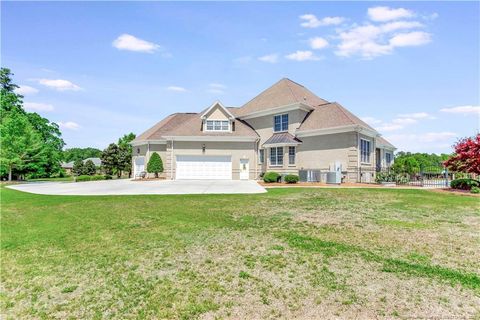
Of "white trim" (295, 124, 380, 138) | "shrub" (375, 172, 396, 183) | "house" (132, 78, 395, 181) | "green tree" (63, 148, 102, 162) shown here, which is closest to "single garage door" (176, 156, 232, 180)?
"house" (132, 78, 395, 181)

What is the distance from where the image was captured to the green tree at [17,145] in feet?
109

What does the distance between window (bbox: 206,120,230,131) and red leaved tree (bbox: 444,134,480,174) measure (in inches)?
781

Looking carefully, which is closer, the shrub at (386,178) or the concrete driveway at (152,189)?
the concrete driveway at (152,189)

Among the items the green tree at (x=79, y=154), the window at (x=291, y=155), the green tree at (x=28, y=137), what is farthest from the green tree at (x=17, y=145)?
the green tree at (x=79, y=154)

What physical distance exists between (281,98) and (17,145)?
32.6m

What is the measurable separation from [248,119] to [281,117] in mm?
4473

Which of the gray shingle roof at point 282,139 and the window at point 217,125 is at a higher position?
the window at point 217,125

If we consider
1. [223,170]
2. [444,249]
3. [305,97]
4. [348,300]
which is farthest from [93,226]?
[305,97]

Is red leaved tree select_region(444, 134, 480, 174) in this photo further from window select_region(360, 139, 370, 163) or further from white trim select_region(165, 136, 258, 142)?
white trim select_region(165, 136, 258, 142)

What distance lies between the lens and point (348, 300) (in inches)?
164

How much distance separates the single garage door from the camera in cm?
2894

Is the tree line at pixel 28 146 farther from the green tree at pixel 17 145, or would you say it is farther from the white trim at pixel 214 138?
the white trim at pixel 214 138

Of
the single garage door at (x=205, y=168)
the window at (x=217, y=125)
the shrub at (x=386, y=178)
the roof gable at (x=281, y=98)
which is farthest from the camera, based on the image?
the window at (x=217, y=125)

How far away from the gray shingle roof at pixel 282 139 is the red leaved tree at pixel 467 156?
40.5 feet
